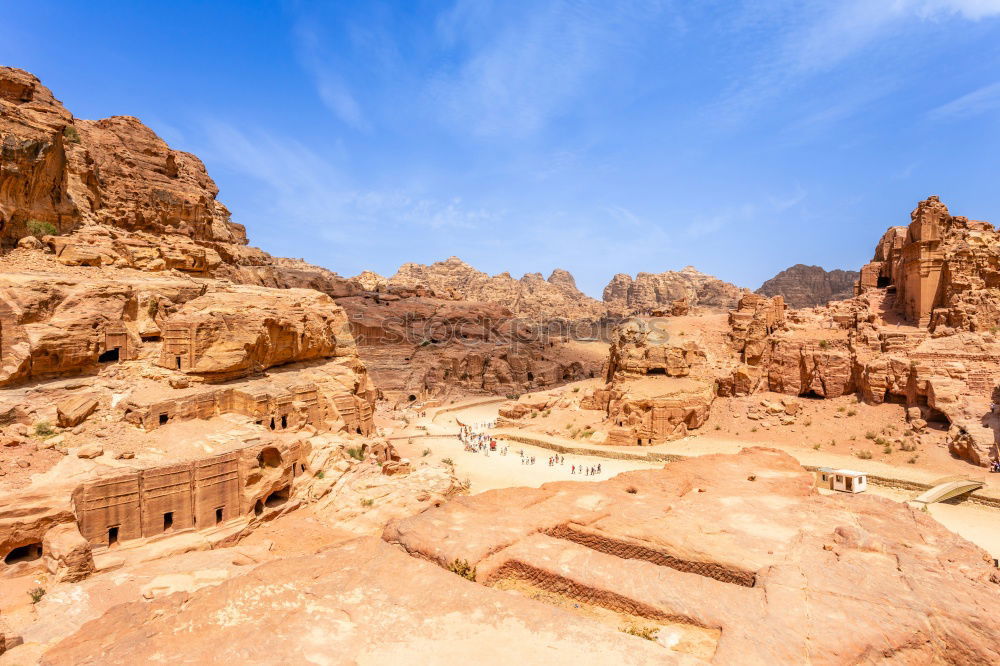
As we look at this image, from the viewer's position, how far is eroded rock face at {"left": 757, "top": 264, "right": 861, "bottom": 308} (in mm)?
62688

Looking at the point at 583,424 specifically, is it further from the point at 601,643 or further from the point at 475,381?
the point at 601,643

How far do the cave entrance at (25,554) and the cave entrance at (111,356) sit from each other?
21.1ft

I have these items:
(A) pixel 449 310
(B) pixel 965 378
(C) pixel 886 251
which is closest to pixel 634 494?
(B) pixel 965 378

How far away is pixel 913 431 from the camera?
67.3 ft

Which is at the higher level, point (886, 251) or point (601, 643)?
point (886, 251)

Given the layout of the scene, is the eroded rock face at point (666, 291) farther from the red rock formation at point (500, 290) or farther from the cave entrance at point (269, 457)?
the cave entrance at point (269, 457)

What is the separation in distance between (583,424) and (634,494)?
2110cm

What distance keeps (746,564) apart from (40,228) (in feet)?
74.6

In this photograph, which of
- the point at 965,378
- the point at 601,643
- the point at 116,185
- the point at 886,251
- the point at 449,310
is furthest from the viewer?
the point at 449,310

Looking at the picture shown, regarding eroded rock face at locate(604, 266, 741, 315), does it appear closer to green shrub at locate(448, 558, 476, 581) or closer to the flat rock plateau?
the flat rock plateau

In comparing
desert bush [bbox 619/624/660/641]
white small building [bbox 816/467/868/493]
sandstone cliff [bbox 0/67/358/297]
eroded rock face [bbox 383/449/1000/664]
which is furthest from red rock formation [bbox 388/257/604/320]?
desert bush [bbox 619/624/660/641]

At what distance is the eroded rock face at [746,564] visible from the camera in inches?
136

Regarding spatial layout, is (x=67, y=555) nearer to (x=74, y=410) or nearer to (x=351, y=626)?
(x=74, y=410)

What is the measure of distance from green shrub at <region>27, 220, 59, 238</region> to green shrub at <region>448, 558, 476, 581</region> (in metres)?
20.7
